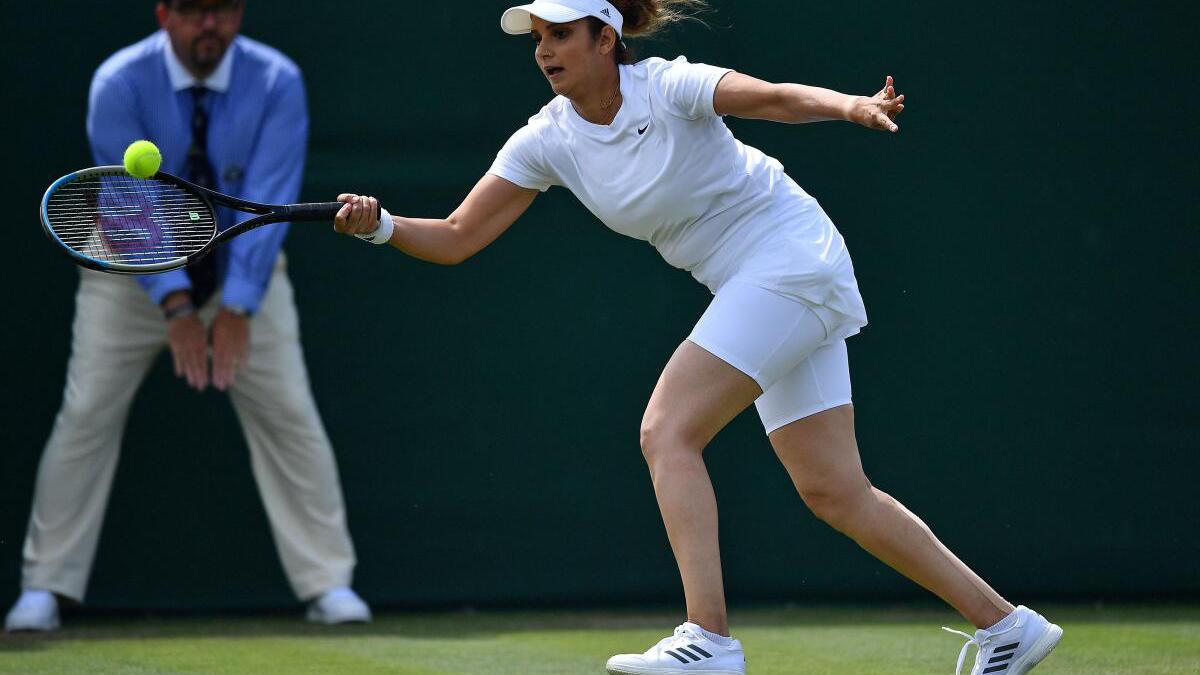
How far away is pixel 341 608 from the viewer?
5168mm

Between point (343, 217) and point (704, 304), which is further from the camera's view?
point (704, 304)

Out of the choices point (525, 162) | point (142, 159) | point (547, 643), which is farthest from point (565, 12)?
point (547, 643)

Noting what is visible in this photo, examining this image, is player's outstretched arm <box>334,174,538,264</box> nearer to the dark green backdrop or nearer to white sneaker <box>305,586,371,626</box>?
the dark green backdrop

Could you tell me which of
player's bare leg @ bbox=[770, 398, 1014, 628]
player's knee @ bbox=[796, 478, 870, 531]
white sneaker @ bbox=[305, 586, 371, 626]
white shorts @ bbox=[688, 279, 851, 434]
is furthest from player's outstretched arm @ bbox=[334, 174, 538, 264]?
white sneaker @ bbox=[305, 586, 371, 626]

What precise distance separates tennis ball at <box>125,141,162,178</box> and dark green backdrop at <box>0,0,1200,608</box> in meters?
1.95

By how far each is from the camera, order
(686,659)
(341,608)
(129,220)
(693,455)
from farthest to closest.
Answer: (341,608)
(129,220)
(693,455)
(686,659)

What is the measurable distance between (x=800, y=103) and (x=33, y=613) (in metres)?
2.89

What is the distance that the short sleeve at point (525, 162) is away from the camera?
3.71m

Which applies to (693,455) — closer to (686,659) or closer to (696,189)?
(686,659)

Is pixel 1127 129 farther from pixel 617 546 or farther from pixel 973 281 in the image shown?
pixel 617 546

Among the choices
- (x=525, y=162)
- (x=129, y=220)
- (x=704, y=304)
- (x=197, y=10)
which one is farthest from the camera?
(x=704, y=304)

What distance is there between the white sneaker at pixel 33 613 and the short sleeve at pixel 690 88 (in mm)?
2591

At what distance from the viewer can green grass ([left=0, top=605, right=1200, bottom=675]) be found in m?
4.31

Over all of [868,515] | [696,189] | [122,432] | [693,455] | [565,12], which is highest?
[565,12]
